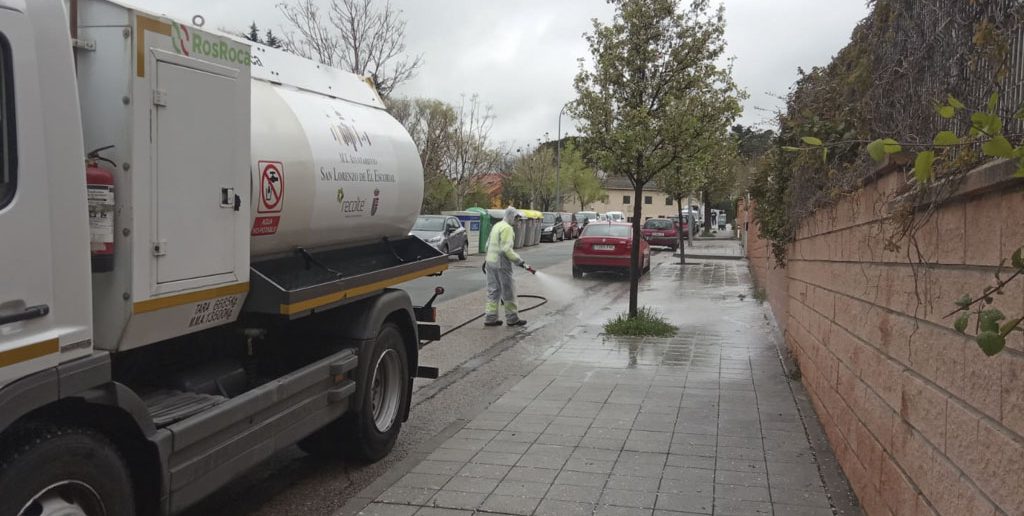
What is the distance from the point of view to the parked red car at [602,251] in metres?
20.0

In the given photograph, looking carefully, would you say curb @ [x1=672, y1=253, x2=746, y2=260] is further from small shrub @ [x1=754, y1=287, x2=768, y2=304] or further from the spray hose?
the spray hose

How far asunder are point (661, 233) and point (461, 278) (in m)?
17.5

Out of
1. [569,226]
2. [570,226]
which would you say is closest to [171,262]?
[569,226]

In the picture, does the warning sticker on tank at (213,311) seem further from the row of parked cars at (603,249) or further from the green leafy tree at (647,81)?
the row of parked cars at (603,249)

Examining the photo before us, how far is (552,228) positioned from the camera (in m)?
41.8

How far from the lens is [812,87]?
6.70 meters

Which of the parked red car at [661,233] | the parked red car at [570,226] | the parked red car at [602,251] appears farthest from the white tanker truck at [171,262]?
the parked red car at [570,226]

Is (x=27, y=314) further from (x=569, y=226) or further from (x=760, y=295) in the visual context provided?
(x=569, y=226)

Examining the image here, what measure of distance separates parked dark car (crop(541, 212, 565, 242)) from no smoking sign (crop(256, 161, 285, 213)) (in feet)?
118

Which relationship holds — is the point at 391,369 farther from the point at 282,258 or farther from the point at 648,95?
the point at 648,95

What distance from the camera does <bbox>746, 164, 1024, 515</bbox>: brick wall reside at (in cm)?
238

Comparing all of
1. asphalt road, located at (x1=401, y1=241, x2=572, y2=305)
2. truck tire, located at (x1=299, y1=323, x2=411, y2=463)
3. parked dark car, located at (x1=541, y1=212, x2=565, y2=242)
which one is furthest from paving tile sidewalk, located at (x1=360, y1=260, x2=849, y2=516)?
parked dark car, located at (x1=541, y1=212, x2=565, y2=242)

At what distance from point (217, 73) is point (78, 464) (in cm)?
190

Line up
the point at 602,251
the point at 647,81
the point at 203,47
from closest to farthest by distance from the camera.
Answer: the point at 203,47 < the point at 647,81 < the point at 602,251
